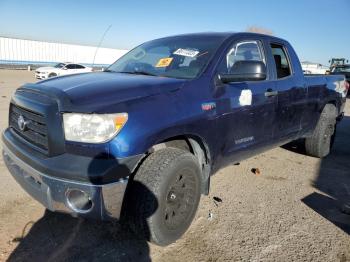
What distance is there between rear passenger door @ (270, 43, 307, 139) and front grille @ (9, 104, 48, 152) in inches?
103

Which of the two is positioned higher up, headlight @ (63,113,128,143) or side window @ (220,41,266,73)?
side window @ (220,41,266,73)

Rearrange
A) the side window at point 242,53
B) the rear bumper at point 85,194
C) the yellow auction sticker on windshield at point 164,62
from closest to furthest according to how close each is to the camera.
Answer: the rear bumper at point 85,194, the side window at point 242,53, the yellow auction sticker on windshield at point 164,62

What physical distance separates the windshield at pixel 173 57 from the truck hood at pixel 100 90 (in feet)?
1.03

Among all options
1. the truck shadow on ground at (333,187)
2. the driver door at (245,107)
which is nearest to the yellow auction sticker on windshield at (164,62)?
the driver door at (245,107)

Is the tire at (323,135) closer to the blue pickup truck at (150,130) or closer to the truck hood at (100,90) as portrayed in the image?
the blue pickup truck at (150,130)

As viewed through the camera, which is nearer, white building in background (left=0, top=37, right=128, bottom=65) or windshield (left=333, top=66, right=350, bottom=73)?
windshield (left=333, top=66, right=350, bottom=73)

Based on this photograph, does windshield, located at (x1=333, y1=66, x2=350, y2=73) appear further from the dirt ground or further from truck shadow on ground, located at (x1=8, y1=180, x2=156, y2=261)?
truck shadow on ground, located at (x1=8, y1=180, x2=156, y2=261)

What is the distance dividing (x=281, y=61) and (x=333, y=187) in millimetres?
1759

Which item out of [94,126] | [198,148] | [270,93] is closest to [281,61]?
[270,93]

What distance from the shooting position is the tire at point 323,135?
517 centimetres

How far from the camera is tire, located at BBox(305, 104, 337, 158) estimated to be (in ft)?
17.0

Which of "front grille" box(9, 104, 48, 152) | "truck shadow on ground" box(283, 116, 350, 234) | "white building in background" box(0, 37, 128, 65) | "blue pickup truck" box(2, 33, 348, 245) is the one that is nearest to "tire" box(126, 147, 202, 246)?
"blue pickup truck" box(2, 33, 348, 245)

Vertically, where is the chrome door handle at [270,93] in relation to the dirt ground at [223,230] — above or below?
above

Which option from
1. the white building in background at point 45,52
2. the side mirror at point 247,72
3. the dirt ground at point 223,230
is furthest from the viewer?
the white building in background at point 45,52
